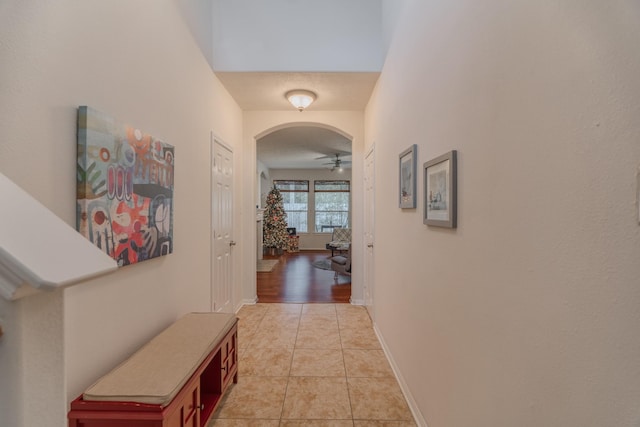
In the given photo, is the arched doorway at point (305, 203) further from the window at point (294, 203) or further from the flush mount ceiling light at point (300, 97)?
the flush mount ceiling light at point (300, 97)

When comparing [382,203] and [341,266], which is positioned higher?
[382,203]

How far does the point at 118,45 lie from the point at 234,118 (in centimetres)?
229

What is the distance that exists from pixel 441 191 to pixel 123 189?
64.9 inches

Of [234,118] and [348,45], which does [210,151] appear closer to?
[234,118]

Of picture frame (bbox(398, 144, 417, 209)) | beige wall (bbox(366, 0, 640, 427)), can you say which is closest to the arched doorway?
picture frame (bbox(398, 144, 417, 209))

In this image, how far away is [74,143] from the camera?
4.20 feet

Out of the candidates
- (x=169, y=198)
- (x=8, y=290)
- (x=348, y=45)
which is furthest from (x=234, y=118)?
(x=8, y=290)

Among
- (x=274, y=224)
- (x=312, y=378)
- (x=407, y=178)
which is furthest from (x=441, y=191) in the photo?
(x=274, y=224)

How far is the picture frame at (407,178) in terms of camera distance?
6.52 feet

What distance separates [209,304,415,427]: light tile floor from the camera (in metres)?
1.95

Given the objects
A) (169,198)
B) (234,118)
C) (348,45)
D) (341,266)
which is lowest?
(341,266)

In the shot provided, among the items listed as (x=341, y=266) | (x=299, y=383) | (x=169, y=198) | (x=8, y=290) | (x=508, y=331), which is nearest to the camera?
(x=8, y=290)

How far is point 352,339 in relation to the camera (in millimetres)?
3107

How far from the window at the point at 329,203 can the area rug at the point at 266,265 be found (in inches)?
104
